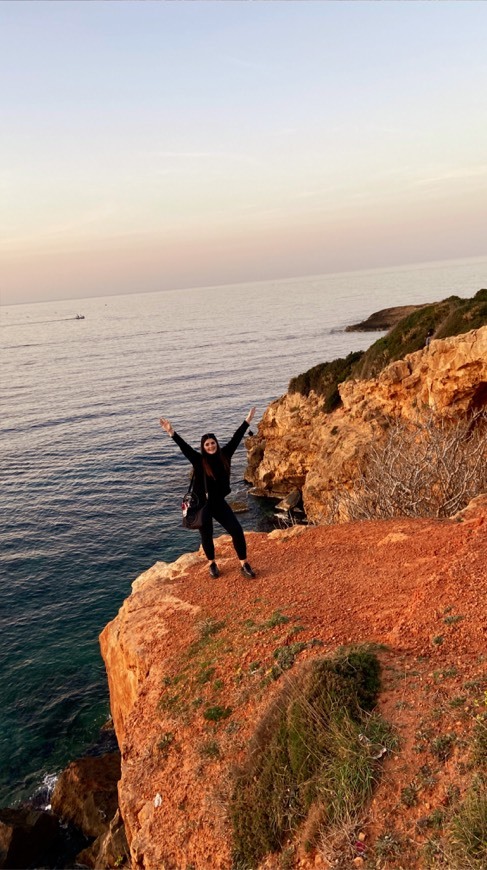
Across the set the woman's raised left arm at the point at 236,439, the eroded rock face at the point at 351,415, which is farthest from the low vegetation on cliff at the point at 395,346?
the woman's raised left arm at the point at 236,439

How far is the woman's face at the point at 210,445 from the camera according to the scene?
32.6 ft

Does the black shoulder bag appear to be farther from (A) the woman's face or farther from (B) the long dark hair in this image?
(A) the woman's face

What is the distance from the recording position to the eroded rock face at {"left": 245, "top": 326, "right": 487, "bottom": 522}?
72.9 feet

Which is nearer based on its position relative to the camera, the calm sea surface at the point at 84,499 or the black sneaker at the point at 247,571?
the black sneaker at the point at 247,571

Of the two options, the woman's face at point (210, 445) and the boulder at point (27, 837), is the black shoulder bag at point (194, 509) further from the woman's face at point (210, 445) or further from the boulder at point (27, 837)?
the boulder at point (27, 837)

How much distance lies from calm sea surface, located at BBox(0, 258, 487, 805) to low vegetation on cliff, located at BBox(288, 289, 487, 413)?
338 inches

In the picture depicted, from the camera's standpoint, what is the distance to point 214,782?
272 inches

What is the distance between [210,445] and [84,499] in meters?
26.5

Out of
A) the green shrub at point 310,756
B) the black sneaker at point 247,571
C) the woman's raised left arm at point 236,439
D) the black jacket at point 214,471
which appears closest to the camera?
the green shrub at point 310,756

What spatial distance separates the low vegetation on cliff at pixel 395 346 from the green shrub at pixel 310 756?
27.9 metres

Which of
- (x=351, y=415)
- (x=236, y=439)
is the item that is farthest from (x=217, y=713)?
(x=351, y=415)

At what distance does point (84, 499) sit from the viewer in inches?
1351

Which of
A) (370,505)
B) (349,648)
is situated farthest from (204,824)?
(370,505)

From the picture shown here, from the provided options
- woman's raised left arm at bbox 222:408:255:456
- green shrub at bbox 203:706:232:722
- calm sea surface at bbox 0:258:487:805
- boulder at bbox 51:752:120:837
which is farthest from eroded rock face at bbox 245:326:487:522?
green shrub at bbox 203:706:232:722
